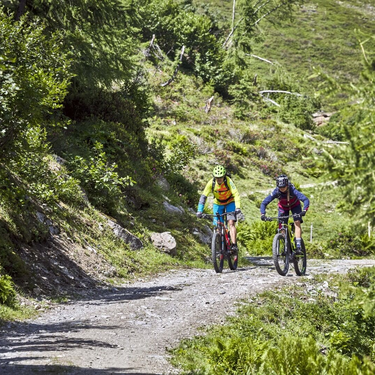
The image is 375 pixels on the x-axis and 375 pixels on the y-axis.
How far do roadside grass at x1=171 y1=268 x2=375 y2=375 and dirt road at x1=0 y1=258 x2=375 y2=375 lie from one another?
272 millimetres

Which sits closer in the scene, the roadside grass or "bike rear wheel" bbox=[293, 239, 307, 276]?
the roadside grass

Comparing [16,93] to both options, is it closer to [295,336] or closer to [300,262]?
[295,336]

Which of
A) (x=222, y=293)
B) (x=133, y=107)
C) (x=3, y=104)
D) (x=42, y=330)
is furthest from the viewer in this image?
(x=133, y=107)

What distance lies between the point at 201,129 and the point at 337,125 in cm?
2990

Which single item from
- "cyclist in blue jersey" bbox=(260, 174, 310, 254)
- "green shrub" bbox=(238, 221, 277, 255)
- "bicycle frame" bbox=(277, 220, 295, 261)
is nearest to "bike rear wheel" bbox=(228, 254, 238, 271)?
"bicycle frame" bbox=(277, 220, 295, 261)

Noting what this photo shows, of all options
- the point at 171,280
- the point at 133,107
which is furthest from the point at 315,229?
the point at 171,280

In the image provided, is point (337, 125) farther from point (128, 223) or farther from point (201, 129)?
point (201, 129)

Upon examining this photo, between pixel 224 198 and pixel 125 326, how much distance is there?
515 cm

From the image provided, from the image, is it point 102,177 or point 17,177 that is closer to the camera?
point 17,177

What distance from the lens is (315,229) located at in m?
25.6

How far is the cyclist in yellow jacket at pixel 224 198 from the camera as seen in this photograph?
37.2 ft

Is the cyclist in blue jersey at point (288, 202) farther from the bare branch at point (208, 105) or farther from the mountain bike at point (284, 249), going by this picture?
the bare branch at point (208, 105)

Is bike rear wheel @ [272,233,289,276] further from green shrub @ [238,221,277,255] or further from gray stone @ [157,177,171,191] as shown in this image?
green shrub @ [238,221,277,255]

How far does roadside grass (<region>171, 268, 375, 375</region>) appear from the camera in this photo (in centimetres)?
578
